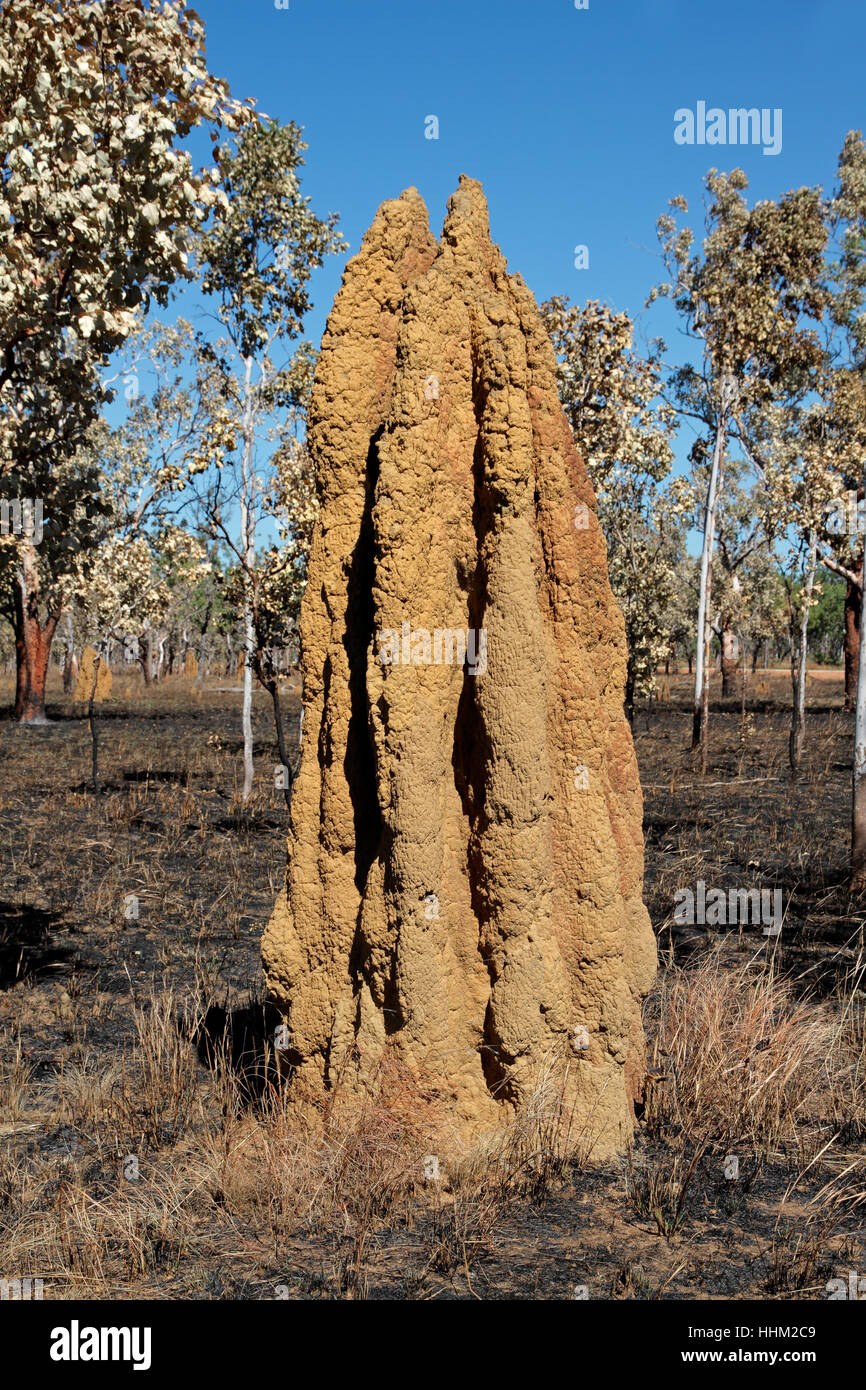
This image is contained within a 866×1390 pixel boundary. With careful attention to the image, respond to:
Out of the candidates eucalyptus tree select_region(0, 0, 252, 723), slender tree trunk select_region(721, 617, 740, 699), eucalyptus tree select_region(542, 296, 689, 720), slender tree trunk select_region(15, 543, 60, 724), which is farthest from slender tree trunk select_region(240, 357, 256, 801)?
slender tree trunk select_region(721, 617, 740, 699)

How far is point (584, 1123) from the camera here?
421 cm

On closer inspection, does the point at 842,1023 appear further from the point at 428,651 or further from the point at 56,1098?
the point at 56,1098

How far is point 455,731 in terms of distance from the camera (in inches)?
175

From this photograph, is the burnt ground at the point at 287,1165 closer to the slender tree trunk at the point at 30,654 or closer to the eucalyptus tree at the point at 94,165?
the eucalyptus tree at the point at 94,165

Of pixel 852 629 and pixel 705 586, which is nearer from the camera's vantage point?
pixel 705 586

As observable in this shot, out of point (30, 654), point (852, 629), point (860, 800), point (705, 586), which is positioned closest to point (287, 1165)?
point (860, 800)

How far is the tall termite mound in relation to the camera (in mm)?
4109

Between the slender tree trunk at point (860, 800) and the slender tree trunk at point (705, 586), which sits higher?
the slender tree trunk at point (705, 586)

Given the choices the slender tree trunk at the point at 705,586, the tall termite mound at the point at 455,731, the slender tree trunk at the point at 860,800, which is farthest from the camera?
the slender tree trunk at the point at 705,586

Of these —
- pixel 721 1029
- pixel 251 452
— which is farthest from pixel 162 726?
pixel 721 1029

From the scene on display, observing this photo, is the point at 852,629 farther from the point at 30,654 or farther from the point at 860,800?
the point at 30,654

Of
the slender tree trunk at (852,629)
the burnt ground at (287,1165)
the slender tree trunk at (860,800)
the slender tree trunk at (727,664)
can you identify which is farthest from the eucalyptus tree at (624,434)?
the slender tree trunk at (727,664)

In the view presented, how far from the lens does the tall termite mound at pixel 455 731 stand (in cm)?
411

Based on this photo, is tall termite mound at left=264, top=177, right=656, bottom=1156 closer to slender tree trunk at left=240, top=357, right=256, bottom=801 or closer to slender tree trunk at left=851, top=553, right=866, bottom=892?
slender tree trunk at left=851, top=553, right=866, bottom=892
